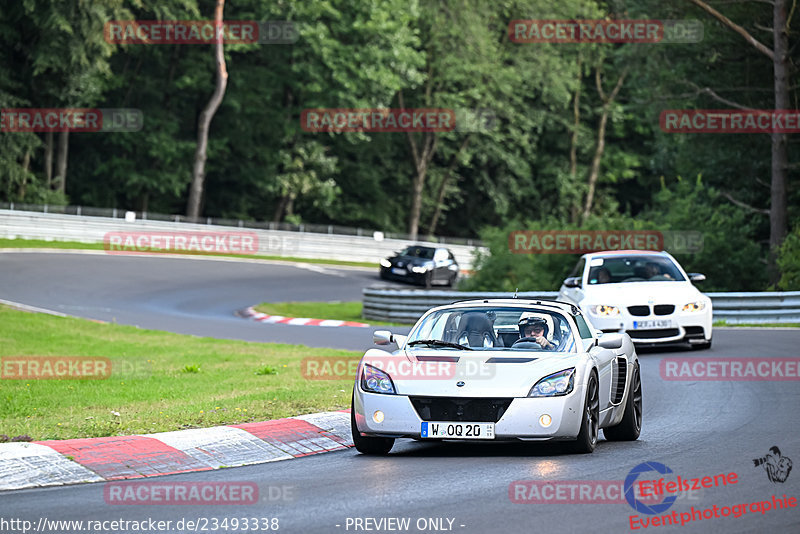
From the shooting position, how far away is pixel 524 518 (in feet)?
23.3

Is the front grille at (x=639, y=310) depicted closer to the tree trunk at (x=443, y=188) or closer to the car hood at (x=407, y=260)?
the car hood at (x=407, y=260)

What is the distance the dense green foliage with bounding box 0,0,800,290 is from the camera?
38531 mm

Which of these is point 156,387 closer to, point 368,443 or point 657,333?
point 368,443

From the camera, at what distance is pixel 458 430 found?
9477mm

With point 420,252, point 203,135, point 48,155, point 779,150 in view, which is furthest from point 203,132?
point 779,150

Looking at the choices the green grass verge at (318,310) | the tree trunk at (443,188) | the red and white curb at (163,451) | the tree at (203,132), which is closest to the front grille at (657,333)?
the red and white curb at (163,451)

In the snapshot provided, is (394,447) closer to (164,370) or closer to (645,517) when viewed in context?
(645,517)

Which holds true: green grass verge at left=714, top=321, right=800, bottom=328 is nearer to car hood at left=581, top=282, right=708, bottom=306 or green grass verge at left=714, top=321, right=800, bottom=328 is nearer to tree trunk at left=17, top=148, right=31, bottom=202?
car hood at left=581, top=282, right=708, bottom=306

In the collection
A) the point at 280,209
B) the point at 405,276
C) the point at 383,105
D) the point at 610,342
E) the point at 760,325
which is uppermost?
the point at 383,105

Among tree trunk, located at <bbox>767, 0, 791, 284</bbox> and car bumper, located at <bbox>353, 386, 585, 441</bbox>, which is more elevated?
tree trunk, located at <bbox>767, 0, 791, 284</bbox>

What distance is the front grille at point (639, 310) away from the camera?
62.3 ft

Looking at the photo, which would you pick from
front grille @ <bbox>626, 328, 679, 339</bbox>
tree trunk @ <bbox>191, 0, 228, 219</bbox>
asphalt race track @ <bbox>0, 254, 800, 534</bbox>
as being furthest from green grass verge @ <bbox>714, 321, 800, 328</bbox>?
tree trunk @ <bbox>191, 0, 228, 219</bbox>

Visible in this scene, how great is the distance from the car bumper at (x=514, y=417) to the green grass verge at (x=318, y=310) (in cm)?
1936

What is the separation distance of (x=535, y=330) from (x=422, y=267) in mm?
33319
